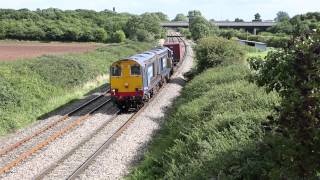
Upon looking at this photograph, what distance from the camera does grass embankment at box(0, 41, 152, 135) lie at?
23578mm

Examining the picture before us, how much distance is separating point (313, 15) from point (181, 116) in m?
101

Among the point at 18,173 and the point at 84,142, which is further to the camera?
the point at 84,142

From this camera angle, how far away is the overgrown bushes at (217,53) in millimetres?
34438

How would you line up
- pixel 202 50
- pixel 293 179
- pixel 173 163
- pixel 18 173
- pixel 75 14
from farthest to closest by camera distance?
pixel 75 14 → pixel 202 50 → pixel 18 173 → pixel 173 163 → pixel 293 179

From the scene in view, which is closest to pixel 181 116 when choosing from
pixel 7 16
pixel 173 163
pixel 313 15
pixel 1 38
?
pixel 173 163

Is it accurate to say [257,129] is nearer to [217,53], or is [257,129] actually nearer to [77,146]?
[77,146]

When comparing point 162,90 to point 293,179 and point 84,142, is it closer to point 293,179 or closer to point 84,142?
point 84,142

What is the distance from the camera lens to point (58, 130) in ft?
69.2

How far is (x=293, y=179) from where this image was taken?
756 centimetres

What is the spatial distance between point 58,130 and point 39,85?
8.93m

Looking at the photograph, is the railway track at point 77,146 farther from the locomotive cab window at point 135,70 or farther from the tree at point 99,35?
the tree at point 99,35

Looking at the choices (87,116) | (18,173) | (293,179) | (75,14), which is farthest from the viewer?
(75,14)

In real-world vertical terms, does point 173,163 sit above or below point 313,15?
below

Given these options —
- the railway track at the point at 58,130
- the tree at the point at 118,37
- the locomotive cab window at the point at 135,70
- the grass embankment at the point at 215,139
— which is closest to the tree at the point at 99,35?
the tree at the point at 118,37
